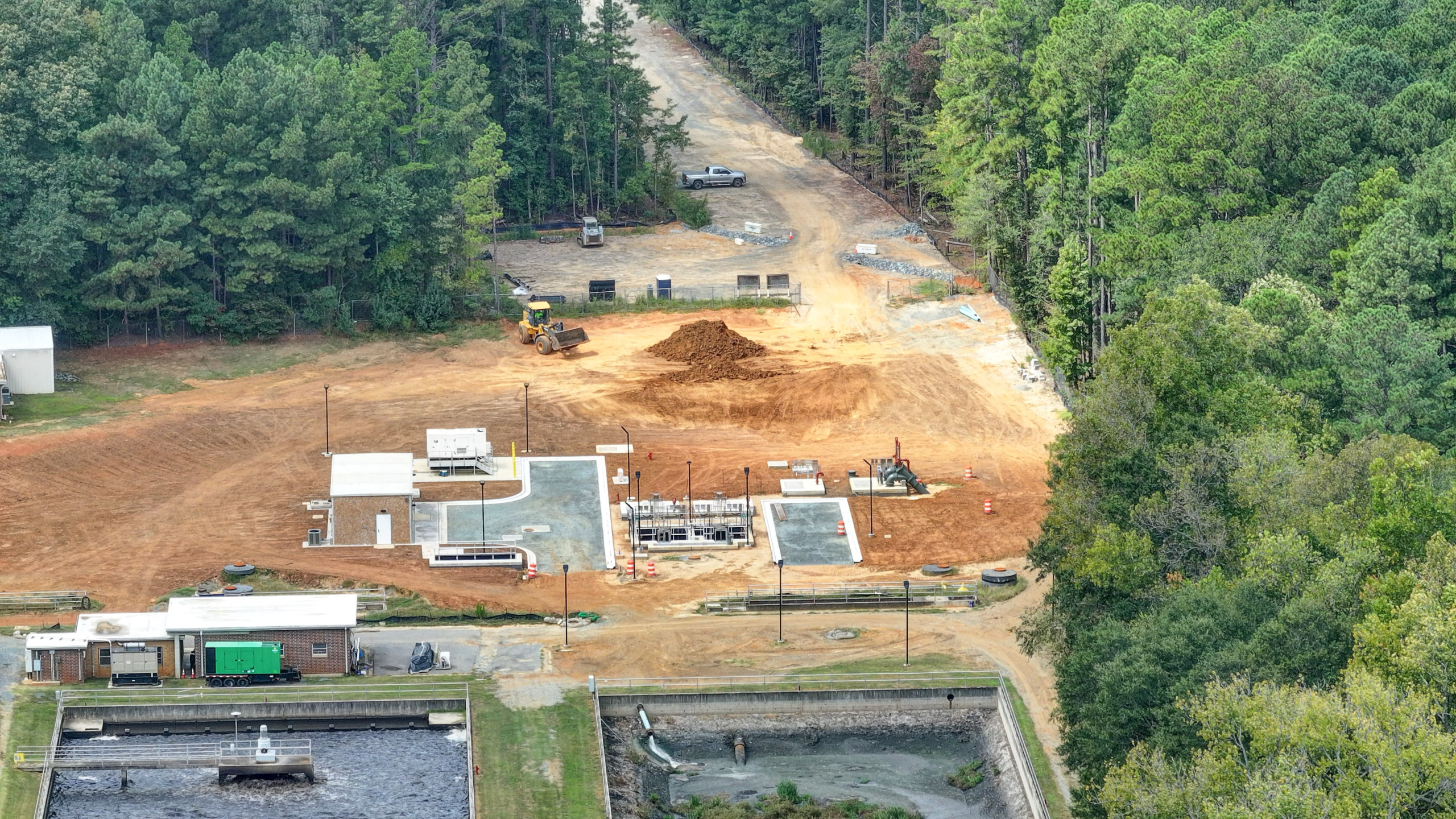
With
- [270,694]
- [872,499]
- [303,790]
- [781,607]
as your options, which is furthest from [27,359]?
[781,607]

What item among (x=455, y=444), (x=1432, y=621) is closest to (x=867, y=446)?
(x=455, y=444)

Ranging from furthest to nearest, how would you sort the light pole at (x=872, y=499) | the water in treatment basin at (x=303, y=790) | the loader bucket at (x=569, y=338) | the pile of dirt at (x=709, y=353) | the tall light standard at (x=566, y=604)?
the loader bucket at (x=569, y=338) < the pile of dirt at (x=709, y=353) < the light pole at (x=872, y=499) < the tall light standard at (x=566, y=604) < the water in treatment basin at (x=303, y=790)

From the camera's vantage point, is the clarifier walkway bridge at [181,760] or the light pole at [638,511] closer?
the clarifier walkway bridge at [181,760]

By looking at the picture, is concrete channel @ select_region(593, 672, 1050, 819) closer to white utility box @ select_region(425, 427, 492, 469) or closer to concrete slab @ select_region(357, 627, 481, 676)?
concrete slab @ select_region(357, 627, 481, 676)

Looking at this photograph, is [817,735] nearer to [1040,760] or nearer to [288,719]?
[1040,760]

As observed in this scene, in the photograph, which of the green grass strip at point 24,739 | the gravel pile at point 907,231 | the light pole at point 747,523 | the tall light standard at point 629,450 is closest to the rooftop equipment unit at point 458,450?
the tall light standard at point 629,450

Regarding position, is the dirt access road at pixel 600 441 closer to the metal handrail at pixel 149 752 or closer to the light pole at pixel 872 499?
the light pole at pixel 872 499

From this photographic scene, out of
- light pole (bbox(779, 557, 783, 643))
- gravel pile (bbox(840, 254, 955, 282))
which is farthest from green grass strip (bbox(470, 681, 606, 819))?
gravel pile (bbox(840, 254, 955, 282))
